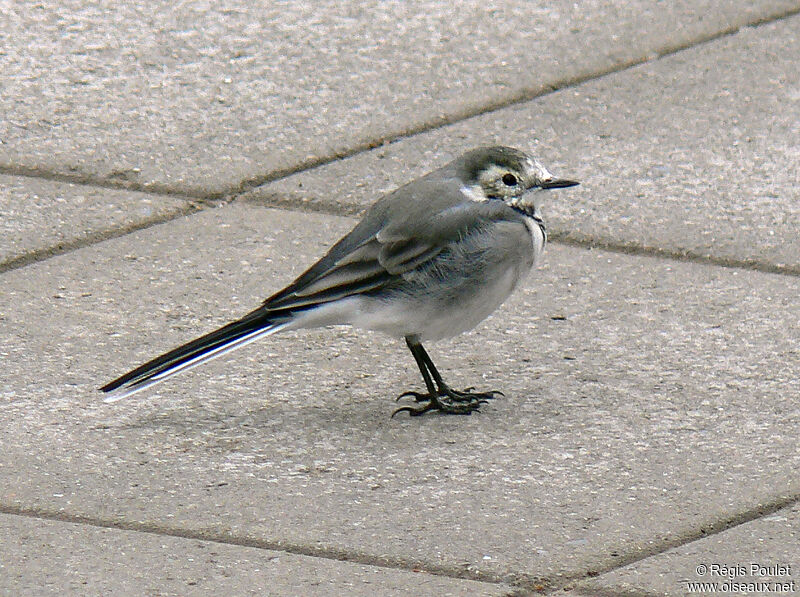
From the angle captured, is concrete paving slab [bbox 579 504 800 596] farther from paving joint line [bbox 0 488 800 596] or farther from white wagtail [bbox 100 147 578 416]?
white wagtail [bbox 100 147 578 416]

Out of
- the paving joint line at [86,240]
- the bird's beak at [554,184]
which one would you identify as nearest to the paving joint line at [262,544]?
the bird's beak at [554,184]

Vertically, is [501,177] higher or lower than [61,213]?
higher

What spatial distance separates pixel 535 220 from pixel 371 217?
561 millimetres

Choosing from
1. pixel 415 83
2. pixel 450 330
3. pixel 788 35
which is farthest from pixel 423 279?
pixel 788 35

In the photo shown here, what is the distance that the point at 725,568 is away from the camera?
13.6 feet

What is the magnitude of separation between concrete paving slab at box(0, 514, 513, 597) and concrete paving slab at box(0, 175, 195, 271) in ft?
6.86

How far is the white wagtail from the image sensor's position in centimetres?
510

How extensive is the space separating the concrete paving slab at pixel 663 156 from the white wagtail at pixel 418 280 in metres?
1.26

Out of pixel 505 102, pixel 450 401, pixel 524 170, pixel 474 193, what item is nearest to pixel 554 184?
pixel 524 170

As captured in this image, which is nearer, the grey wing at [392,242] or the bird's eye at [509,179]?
the grey wing at [392,242]

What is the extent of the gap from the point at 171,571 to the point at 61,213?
2.70 m

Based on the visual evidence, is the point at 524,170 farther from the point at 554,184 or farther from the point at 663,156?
the point at 663,156

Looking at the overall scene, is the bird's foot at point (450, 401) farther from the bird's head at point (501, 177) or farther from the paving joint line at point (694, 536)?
the paving joint line at point (694, 536)

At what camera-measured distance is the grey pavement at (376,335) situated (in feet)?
14.1
